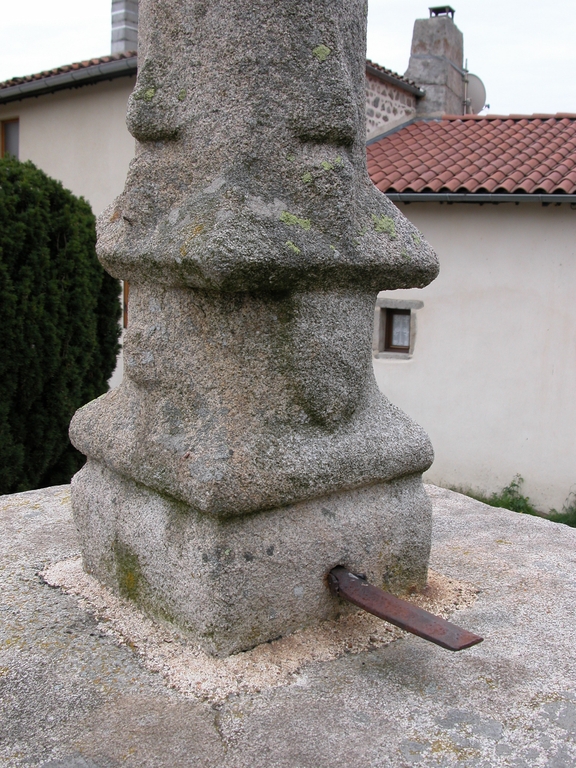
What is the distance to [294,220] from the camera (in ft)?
5.84

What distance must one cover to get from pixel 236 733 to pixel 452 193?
21.2ft

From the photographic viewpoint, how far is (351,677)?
1.79 m

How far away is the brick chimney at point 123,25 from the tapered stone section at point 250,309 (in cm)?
990

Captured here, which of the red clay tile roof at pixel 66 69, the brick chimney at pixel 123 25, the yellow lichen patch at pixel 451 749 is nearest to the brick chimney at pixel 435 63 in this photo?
the red clay tile roof at pixel 66 69

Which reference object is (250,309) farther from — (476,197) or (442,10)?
(442,10)

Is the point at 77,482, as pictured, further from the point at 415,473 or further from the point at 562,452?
the point at 562,452

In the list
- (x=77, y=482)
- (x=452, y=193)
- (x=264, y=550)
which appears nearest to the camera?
(x=264, y=550)

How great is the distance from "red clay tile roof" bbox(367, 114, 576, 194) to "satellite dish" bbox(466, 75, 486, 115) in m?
1.95

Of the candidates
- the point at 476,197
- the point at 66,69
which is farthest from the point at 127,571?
the point at 66,69

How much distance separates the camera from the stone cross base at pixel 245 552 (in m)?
1.82

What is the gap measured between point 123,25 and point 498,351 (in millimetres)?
7418

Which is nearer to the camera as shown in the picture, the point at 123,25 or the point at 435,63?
the point at 435,63

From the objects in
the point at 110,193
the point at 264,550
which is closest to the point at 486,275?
the point at 110,193

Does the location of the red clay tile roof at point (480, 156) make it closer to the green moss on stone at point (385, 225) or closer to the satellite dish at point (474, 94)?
the satellite dish at point (474, 94)
